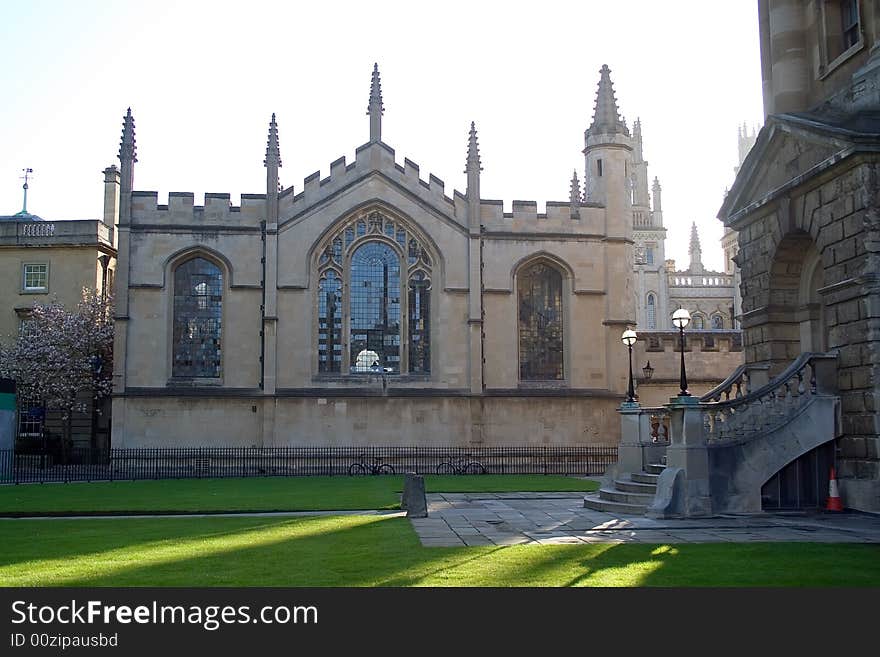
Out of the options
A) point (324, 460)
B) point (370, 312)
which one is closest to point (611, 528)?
point (324, 460)

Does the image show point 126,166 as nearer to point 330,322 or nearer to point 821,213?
point 330,322

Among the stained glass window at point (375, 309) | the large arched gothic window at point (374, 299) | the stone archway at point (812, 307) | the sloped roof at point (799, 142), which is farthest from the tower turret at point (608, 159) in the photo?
the stone archway at point (812, 307)

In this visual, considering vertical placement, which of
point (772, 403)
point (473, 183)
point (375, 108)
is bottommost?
point (772, 403)

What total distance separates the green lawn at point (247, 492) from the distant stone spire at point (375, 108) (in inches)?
546

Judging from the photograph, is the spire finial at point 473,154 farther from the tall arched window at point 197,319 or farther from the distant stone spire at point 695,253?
the distant stone spire at point 695,253

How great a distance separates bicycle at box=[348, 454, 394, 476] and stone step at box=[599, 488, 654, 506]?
51.7 feet

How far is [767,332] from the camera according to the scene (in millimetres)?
19406

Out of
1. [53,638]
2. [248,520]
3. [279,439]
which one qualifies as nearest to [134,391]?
[279,439]

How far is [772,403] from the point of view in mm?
Result: 17156

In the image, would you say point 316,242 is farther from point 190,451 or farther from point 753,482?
point 753,482

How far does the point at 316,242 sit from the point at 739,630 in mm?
30433

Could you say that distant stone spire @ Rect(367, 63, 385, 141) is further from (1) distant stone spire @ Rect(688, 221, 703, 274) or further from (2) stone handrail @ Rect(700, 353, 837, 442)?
(1) distant stone spire @ Rect(688, 221, 703, 274)

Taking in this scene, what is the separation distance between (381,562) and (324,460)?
79.6 feet

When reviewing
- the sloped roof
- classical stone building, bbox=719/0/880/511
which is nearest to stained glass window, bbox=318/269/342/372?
the sloped roof
